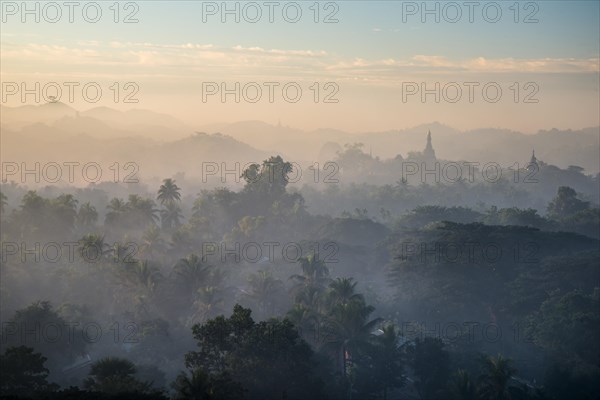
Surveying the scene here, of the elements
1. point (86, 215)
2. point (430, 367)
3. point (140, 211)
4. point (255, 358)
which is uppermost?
point (140, 211)

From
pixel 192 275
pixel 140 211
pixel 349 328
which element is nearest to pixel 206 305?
pixel 192 275

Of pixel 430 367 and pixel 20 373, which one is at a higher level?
pixel 20 373

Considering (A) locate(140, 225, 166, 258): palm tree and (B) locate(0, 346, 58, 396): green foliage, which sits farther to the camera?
(A) locate(140, 225, 166, 258): palm tree

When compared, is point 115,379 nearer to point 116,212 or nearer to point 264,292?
point 264,292

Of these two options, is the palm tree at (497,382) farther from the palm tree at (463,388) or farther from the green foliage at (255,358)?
the green foliage at (255,358)

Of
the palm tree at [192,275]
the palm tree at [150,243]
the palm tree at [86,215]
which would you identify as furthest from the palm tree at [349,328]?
the palm tree at [86,215]

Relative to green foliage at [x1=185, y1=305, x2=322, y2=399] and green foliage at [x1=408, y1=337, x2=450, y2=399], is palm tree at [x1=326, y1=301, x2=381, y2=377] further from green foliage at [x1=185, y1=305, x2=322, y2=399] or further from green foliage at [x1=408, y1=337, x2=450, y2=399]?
green foliage at [x1=185, y1=305, x2=322, y2=399]

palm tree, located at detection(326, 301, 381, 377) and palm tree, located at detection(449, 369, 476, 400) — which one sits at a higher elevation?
palm tree, located at detection(326, 301, 381, 377)

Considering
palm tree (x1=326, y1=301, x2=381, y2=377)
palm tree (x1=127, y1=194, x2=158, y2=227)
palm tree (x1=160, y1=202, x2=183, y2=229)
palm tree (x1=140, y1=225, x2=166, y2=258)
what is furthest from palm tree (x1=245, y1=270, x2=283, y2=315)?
palm tree (x1=160, y1=202, x2=183, y2=229)

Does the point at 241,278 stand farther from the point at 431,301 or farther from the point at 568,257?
the point at 568,257

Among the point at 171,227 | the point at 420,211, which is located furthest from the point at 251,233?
the point at 420,211

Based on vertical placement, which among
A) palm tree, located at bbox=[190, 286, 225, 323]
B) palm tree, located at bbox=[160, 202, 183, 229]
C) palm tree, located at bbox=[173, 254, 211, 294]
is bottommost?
palm tree, located at bbox=[190, 286, 225, 323]
